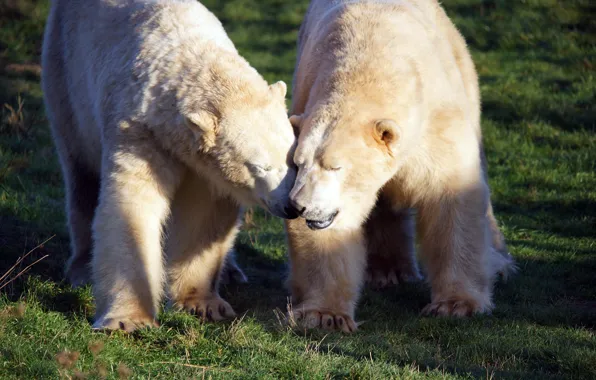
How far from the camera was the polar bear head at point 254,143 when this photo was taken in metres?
5.10

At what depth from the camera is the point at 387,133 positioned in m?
5.33

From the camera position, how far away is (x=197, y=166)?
5398 mm

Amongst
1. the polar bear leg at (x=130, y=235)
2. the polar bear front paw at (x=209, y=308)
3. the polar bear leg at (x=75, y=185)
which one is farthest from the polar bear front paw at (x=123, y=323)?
the polar bear leg at (x=75, y=185)

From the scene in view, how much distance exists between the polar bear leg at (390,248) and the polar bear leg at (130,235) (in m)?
2.48

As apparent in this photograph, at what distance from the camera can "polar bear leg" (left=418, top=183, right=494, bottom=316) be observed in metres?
5.94

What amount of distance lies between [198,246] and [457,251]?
5.76 feet

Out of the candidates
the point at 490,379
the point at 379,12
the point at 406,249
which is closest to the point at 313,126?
the point at 379,12

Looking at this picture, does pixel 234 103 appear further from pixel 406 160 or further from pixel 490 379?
pixel 490 379

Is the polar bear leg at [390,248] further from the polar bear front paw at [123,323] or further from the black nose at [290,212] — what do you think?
the polar bear front paw at [123,323]

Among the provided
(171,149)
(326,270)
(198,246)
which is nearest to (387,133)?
(326,270)

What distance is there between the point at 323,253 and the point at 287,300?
605mm

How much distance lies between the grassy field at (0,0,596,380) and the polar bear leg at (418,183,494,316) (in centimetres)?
18

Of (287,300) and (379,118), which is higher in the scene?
(379,118)

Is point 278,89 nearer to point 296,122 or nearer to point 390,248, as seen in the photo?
point 296,122
